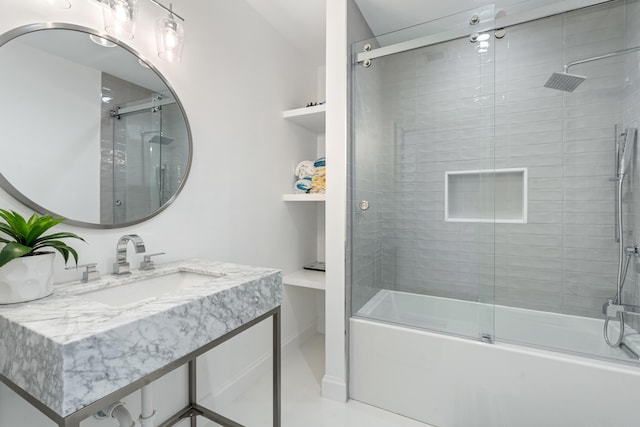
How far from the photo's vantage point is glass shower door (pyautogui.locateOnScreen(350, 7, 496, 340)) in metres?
1.75

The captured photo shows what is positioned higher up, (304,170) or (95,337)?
(304,170)

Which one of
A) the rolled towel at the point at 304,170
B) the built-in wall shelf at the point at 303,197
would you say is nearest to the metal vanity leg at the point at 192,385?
the built-in wall shelf at the point at 303,197

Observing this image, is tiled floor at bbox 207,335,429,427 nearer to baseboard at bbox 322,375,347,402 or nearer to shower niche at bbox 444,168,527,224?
baseboard at bbox 322,375,347,402

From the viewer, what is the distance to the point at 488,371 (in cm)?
149

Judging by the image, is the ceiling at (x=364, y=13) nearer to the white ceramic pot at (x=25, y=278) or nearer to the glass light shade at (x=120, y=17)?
the glass light shade at (x=120, y=17)

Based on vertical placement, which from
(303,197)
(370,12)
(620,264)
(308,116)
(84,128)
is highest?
(370,12)

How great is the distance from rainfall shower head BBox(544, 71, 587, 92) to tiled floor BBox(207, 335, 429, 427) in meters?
2.23

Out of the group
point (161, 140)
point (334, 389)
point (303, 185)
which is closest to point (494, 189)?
point (303, 185)

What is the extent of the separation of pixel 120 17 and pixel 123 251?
3.01 feet

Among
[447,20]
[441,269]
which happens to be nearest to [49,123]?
[447,20]

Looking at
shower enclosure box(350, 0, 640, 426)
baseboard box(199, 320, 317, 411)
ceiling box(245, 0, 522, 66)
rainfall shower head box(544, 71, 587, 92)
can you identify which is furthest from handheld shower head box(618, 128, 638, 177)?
baseboard box(199, 320, 317, 411)

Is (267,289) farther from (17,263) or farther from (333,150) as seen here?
(333,150)

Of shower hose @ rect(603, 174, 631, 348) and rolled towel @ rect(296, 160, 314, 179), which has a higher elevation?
rolled towel @ rect(296, 160, 314, 179)

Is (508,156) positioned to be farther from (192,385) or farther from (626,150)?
(192,385)
